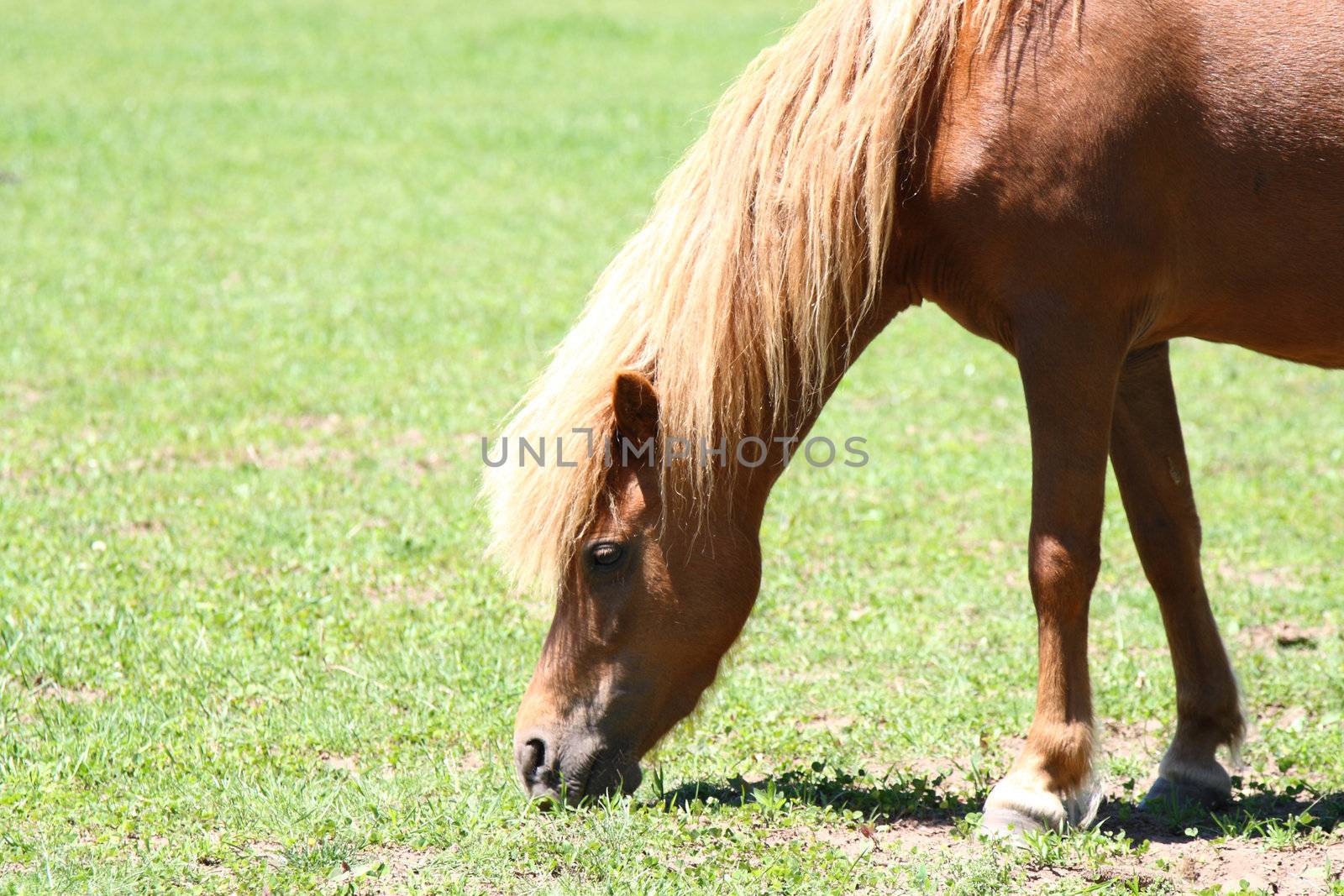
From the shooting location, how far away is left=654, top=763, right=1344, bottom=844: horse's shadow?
3482 mm

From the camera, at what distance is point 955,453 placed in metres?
7.11

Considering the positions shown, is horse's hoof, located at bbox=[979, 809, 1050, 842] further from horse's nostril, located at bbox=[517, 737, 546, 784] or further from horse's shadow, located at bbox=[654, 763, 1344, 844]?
horse's nostril, located at bbox=[517, 737, 546, 784]

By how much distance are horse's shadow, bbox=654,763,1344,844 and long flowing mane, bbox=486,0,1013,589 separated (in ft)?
2.64

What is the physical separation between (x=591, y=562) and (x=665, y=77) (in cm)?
1526

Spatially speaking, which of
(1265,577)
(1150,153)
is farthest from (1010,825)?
(1265,577)

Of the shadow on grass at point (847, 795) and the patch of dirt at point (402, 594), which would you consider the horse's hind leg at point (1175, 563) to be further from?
the patch of dirt at point (402, 594)

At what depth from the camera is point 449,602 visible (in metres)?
5.08

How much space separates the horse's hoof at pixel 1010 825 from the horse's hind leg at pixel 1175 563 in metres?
0.64

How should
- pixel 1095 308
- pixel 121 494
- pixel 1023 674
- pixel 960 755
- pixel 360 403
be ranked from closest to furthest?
pixel 1095 308 < pixel 960 755 < pixel 1023 674 < pixel 121 494 < pixel 360 403

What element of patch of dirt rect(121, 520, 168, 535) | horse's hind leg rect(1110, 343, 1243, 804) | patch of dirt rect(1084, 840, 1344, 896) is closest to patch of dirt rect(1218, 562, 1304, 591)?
horse's hind leg rect(1110, 343, 1243, 804)

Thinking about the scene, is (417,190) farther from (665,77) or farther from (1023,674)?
(1023,674)

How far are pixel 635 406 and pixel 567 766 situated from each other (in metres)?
0.95

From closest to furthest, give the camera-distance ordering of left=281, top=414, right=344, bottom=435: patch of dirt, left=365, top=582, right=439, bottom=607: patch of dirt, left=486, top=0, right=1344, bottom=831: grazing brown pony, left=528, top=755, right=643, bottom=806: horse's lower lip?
left=486, top=0, right=1344, bottom=831: grazing brown pony, left=528, top=755, right=643, bottom=806: horse's lower lip, left=365, top=582, right=439, bottom=607: patch of dirt, left=281, top=414, right=344, bottom=435: patch of dirt

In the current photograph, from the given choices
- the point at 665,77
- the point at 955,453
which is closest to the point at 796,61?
the point at 955,453
